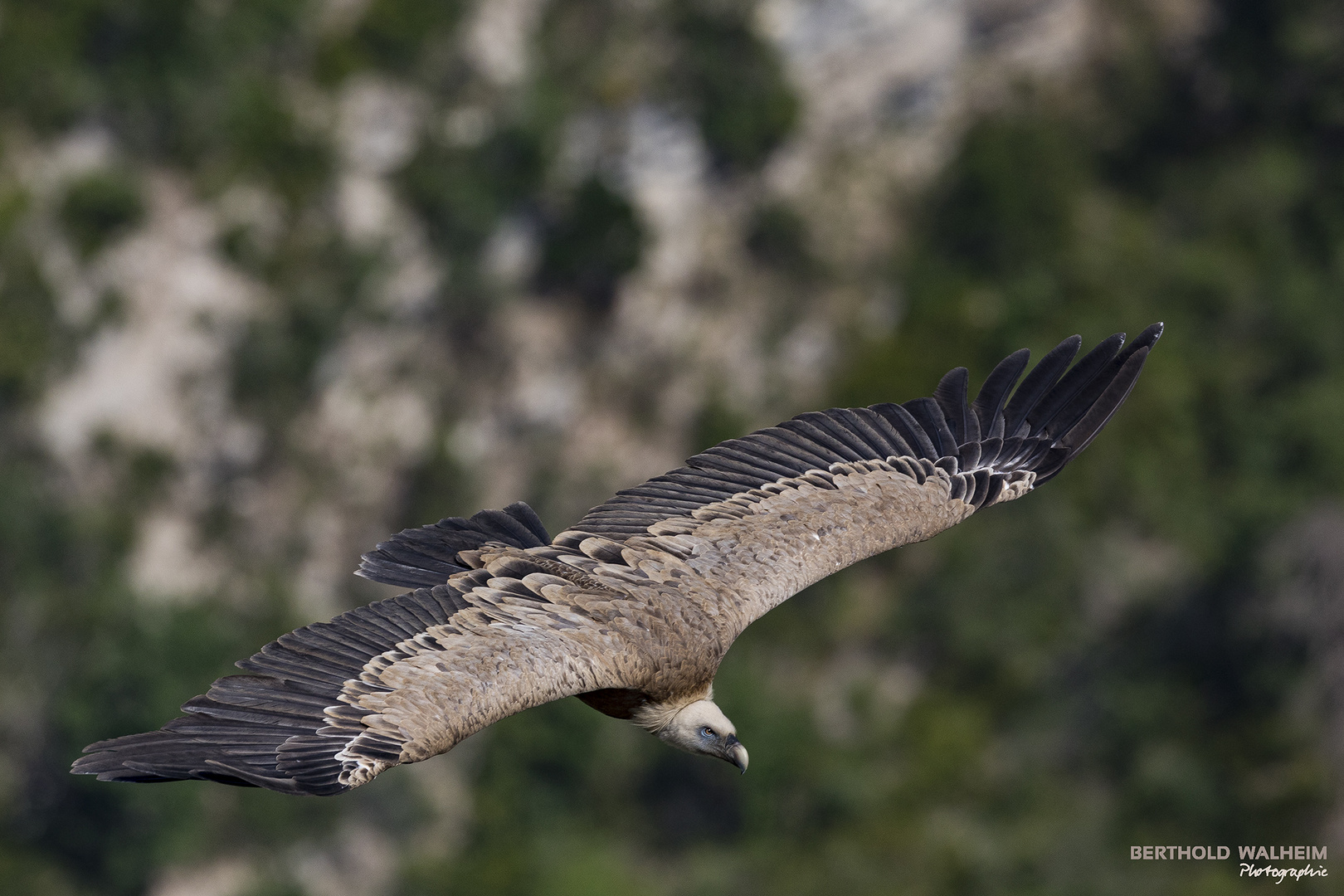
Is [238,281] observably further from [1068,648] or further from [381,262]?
[1068,648]

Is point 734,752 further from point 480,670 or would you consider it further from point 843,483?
point 480,670

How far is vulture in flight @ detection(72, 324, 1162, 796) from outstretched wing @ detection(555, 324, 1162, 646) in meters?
0.02

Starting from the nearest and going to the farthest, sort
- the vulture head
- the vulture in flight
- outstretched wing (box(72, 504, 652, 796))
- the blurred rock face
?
1. outstretched wing (box(72, 504, 652, 796))
2. the vulture in flight
3. the vulture head
4. the blurred rock face

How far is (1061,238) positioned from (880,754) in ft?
61.2

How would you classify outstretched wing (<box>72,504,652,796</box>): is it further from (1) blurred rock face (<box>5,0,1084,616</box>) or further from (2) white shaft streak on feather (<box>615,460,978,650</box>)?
Result: (1) blurred rock face (<box>5,0,1084,616</box>)

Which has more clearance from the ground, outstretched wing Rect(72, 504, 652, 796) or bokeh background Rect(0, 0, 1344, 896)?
bokeh background Rect(0, 0, 1344, 896)

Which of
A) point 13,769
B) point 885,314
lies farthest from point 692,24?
point 13,769

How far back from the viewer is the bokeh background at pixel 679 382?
5894cm

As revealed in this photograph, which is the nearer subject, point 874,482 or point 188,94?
point 874,482

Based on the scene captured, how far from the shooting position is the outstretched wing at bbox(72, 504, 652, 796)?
13445mm

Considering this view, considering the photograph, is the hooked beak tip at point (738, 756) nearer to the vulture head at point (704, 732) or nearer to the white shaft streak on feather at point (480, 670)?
the vulture head at point (704, 732)

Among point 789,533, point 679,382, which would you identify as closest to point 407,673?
point 789,533

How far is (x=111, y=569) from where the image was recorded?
5903 centimetres

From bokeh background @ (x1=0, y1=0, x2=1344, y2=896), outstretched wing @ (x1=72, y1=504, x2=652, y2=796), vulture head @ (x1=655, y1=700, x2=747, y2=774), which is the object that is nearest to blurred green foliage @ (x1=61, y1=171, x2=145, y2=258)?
bokeh background @ (x1=0, y1=0, x2=1344, y2=896)
